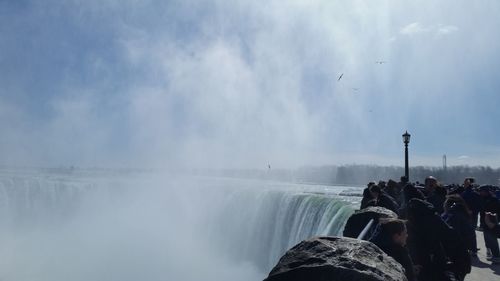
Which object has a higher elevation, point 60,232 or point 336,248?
point 336,248

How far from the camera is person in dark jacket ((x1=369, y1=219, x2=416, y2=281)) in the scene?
3.30m

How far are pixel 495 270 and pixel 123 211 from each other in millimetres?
32696

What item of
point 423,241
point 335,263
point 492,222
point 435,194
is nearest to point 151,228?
point 435,194

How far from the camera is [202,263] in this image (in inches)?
984

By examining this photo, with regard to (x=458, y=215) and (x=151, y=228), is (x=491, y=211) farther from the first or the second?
(x=151, y=228)

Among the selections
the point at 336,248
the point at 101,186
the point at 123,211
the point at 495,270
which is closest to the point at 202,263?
the point at 123,211

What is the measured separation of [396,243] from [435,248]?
960mm

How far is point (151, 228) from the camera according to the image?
3200 cm

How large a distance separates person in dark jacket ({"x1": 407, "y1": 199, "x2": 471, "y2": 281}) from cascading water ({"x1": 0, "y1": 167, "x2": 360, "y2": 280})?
9294mm

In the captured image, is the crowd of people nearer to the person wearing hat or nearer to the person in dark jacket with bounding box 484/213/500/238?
the person in dark jacket with bounding box 484/213/500/238

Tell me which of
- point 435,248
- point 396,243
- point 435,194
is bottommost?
point 435,248

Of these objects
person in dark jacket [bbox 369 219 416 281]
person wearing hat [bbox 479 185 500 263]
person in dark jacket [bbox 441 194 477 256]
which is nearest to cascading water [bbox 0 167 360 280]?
person wearing hat [bbox 479 185 500 263]

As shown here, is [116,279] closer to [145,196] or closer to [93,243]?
[93,243]

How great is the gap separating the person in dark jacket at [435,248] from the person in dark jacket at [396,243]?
2.62ft
